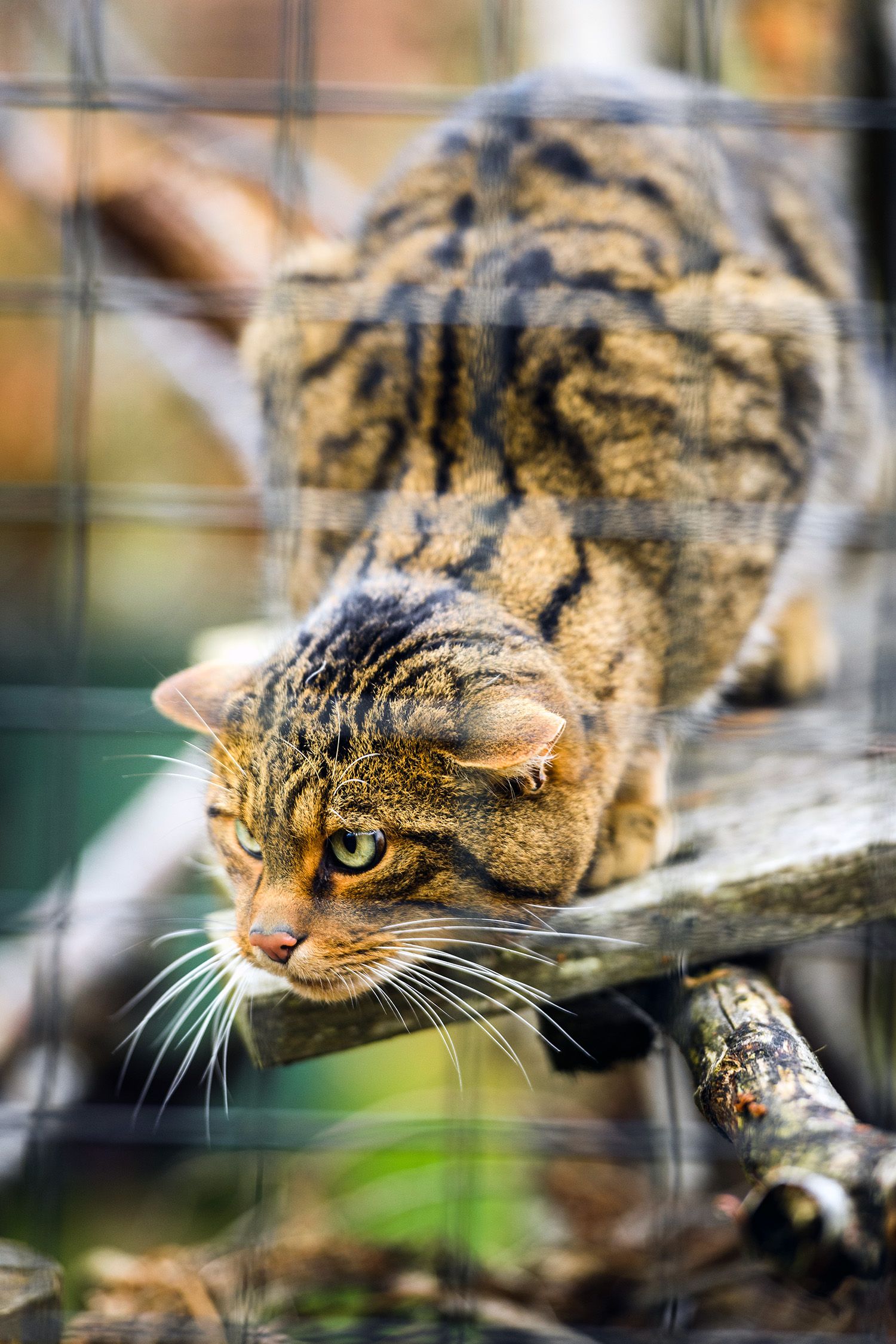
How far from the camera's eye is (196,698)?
1359 millimetres

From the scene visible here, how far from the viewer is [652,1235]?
2012 mm

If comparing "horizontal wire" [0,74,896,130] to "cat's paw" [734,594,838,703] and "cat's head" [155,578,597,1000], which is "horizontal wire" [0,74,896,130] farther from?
"cat's paw" [734,594,838,703]

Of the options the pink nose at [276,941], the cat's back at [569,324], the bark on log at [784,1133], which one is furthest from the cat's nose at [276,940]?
the cat's back at [569,324]

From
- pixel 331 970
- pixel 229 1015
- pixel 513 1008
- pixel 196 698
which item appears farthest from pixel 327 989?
pixel 196 698

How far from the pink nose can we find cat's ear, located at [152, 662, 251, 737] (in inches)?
9.6

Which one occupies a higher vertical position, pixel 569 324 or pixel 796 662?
pixel 569 324

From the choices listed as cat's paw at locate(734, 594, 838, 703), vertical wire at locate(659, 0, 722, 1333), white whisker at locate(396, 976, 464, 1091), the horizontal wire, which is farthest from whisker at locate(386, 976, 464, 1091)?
cat's paw at locate(734, 594, 838, 703)

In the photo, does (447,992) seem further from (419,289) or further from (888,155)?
(888,155)

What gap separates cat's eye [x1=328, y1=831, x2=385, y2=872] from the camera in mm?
1236

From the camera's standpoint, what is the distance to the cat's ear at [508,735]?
1.17 meters

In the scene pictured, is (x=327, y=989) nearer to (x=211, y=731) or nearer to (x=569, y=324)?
(x=211, y=731)

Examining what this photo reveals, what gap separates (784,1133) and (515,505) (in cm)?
85

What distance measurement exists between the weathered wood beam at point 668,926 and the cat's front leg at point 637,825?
77 mm

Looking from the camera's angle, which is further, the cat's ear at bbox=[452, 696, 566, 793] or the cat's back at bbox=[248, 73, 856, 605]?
the cat's back at bbox=[248, 73, 856, 605]
